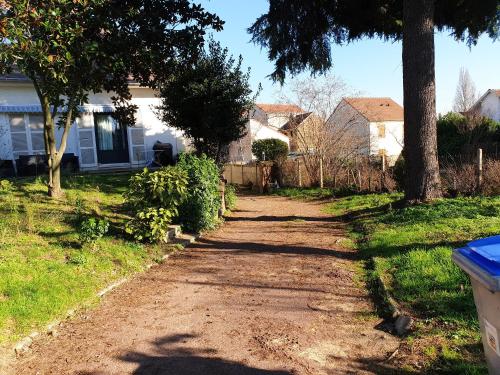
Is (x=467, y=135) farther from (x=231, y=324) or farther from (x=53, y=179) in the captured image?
(x=231, y=324)

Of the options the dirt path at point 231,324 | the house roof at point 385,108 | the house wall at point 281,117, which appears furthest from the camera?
the house roof at point 385,108

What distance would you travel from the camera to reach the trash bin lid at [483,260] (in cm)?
246

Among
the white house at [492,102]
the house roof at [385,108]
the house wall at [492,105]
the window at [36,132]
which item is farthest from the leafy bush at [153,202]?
the house wall at [492,105]

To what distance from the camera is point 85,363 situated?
12.6 feet

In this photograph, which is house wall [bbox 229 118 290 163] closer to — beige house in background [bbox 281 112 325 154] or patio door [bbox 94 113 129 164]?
beige house in background [bbox 281 112 325 154]

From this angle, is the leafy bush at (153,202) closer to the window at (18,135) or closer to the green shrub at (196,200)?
the green shrub at (196,200)

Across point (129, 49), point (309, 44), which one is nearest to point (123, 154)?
point (309, 44)

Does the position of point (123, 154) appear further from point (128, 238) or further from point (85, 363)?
point (85, 363)

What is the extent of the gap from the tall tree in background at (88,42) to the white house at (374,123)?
11446 millimetres

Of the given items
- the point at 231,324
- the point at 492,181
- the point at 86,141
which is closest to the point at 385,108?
the point at 86,141

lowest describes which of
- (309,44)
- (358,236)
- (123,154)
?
(358,236)

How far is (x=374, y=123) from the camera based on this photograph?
41.3m

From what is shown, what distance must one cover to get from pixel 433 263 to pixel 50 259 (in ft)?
17.2

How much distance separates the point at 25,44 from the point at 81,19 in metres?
1.49
